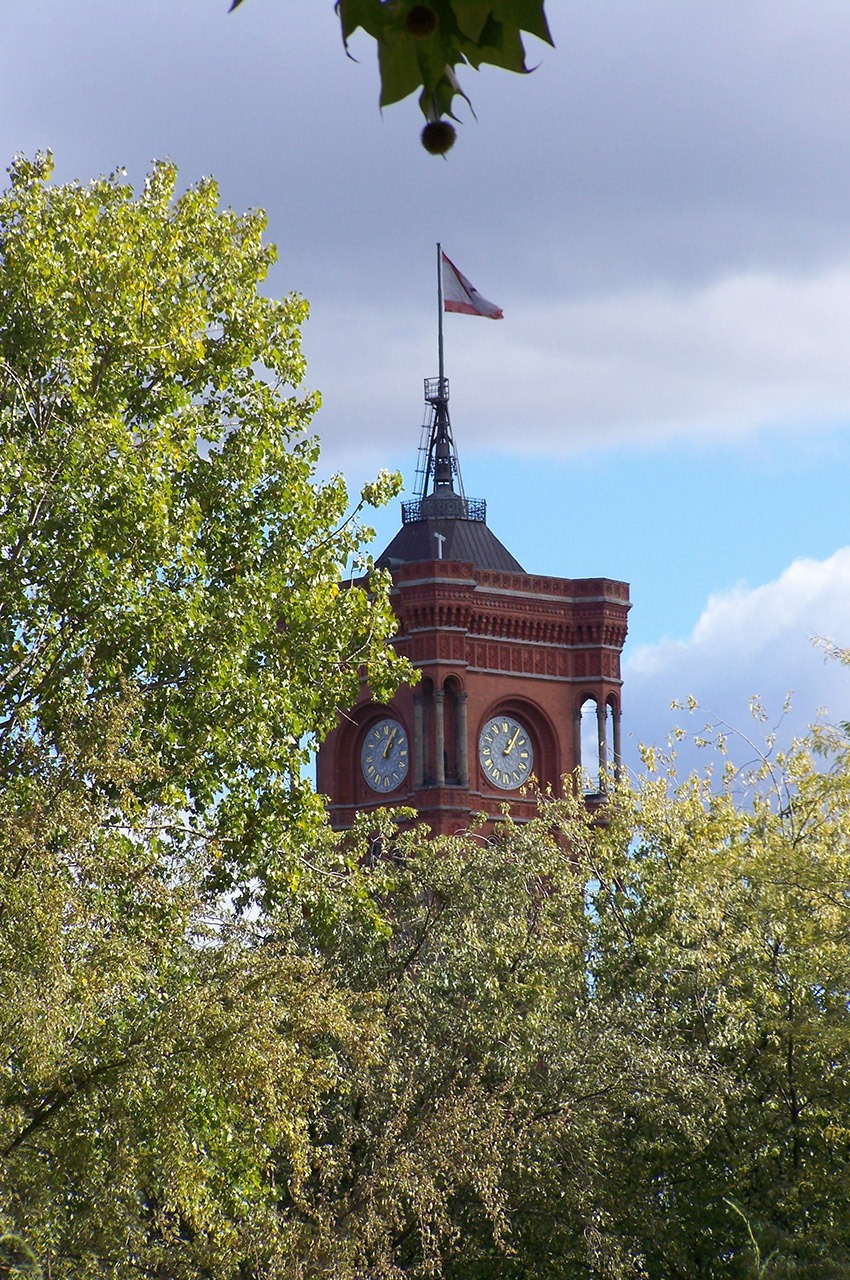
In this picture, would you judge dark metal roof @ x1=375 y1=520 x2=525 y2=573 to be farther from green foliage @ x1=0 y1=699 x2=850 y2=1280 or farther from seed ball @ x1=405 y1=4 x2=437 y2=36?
seed ball @ x1=405 y1=4 x2=437 y2=36

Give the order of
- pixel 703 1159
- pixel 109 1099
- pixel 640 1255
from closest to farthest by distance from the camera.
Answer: pixel 109 1099 < pixel 640 1255 < pixel 703 1159

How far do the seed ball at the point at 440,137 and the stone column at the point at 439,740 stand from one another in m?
60.0

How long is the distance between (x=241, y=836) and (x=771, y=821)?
10.7 meters

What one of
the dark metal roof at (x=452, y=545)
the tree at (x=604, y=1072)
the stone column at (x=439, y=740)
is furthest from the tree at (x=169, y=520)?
the dark metal roof at (x=452, y=545)

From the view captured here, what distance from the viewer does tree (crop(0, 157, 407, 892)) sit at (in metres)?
18.6

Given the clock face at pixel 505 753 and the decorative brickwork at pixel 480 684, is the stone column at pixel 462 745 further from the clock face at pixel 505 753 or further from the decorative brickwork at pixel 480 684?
the clock face at pixel 505 753

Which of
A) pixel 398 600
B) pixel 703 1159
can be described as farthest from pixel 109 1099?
pixel 398 600

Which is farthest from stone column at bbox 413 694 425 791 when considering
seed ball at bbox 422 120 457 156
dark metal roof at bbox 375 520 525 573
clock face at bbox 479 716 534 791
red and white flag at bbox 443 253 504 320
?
seed ball at bbox 422 120 457 156

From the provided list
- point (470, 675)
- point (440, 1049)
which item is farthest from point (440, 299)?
point (440, 1049)

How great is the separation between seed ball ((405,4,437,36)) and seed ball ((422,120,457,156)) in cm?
13

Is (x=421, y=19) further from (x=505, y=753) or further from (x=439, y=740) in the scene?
(x=505, y=753)

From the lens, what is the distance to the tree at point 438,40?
240 cm

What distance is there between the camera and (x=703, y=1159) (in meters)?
24.1

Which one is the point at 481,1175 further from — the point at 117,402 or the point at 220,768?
the point at 117,402
